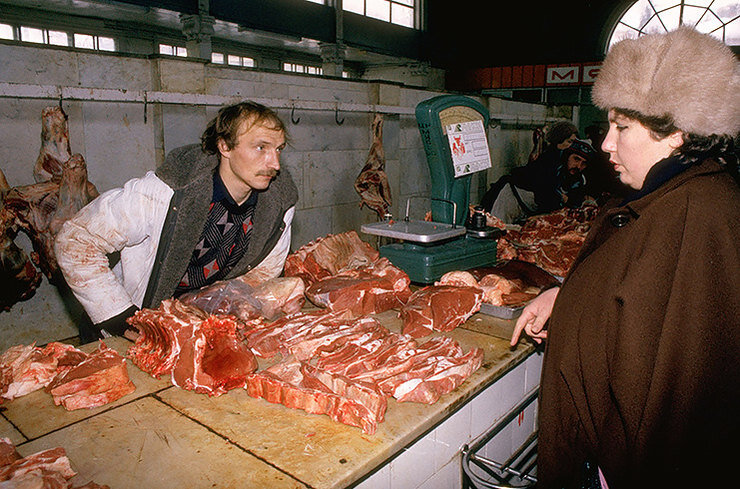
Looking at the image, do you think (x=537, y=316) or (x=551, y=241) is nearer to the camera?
(x=537, y=316)

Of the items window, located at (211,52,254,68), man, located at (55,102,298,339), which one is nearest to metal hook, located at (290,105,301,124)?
man, located at (55,102,298,339)

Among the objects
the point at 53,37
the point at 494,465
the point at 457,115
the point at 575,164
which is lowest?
the point at 494,465

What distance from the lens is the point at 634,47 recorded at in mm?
1546

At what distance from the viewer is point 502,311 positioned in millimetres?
2447

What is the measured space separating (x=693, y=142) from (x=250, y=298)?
5.94ft

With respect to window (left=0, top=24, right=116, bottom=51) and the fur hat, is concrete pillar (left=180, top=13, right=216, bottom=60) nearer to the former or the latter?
window (left=0, top=24, right=116, bottom=51)

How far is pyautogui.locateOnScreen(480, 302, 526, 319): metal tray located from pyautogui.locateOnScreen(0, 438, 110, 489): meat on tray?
176 cm

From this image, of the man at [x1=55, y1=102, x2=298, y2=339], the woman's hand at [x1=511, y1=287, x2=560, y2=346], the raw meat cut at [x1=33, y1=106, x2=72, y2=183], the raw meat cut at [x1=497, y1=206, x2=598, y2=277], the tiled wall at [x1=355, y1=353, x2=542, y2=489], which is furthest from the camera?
the raw meat cut at [x1=497, y1=206, x2=598, y2=277]

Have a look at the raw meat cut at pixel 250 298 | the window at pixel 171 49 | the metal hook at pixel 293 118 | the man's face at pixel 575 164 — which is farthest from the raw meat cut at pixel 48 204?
the window at pixel 171 49

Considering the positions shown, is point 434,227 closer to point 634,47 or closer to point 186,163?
point 186,163

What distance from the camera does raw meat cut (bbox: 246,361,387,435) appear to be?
1.52m

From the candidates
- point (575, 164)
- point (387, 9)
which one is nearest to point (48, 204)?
point (575, 164)

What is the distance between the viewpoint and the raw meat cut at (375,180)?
5312mm

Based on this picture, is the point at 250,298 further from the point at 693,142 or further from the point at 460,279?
the point at 693,142
